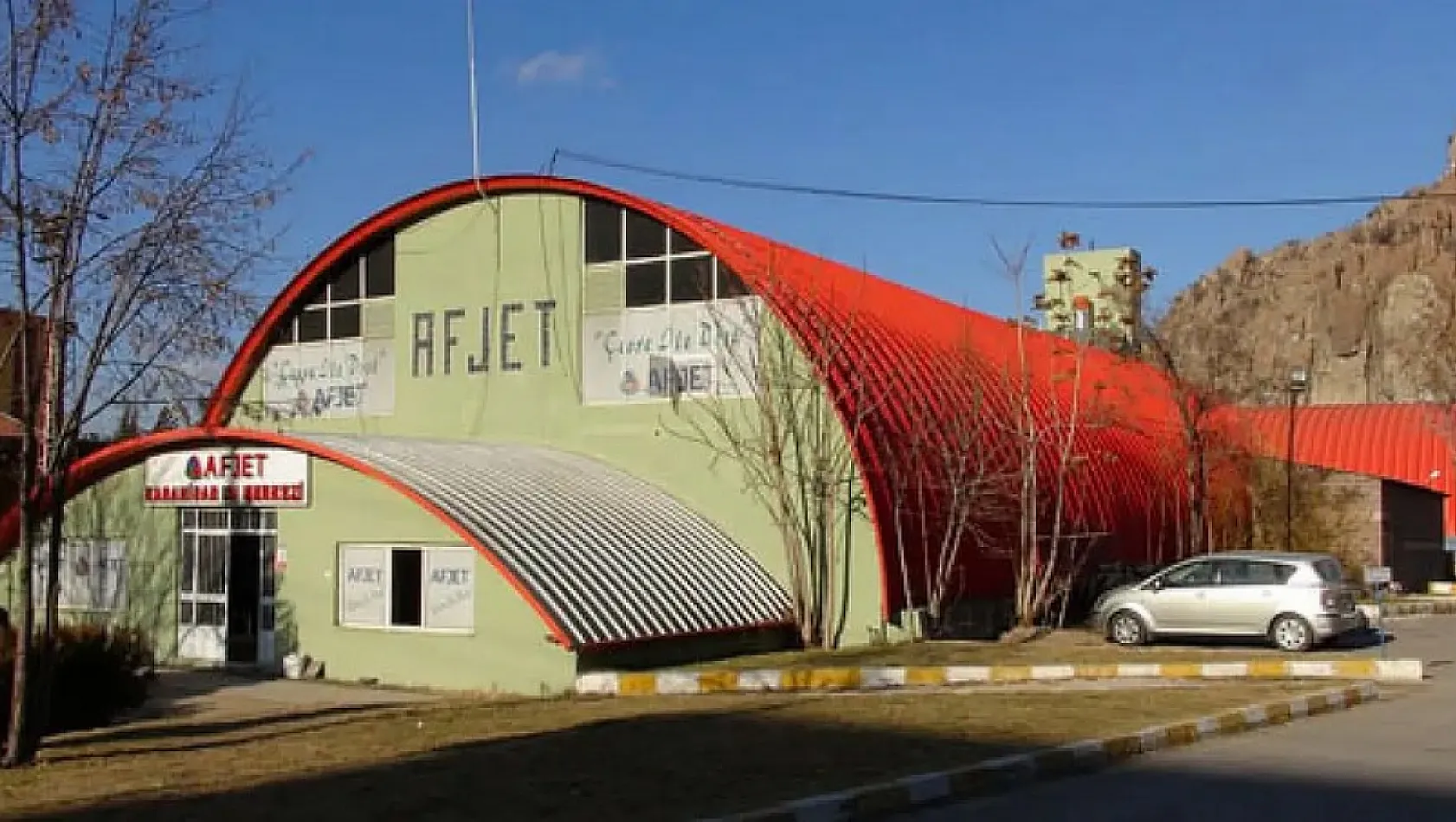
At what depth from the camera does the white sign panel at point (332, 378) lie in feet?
95.2

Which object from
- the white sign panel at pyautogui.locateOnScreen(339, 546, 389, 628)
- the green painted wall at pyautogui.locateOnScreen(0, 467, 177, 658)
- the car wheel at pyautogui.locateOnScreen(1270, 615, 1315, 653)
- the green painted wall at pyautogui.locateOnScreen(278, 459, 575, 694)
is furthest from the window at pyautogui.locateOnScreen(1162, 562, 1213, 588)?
the green painted wall at pyautogui.locateOnScreen(0, 467, 177, 658)

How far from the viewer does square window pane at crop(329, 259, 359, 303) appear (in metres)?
29.6

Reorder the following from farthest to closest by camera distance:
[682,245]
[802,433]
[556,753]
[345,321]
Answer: [345,321], [682,245], [802,433], [556,753]

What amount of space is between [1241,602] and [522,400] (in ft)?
43.3

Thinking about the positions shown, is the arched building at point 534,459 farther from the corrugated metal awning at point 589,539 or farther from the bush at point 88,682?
the bush at point 88,682

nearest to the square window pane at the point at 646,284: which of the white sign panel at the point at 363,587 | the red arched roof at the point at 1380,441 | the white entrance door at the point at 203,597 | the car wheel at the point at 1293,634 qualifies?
the white sign panel at the point at 363,587

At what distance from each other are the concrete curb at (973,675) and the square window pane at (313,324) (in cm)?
1347

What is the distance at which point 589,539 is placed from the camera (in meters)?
22.2

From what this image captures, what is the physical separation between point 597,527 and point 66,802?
1211cm

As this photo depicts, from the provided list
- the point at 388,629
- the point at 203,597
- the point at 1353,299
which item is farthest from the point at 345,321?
the point at 1353,299

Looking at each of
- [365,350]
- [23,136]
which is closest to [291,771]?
[23,136]

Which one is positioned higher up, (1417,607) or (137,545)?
(137,545)

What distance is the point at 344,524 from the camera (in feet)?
75.7

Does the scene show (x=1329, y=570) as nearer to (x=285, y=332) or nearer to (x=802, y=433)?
(x=802, y=433)
